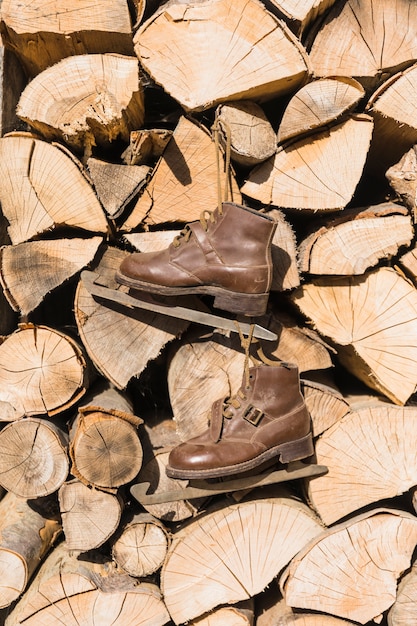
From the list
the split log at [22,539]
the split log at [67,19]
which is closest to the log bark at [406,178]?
the split log at [67,19]

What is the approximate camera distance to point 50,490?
2248 mm

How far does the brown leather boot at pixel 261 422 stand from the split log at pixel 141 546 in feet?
1.32

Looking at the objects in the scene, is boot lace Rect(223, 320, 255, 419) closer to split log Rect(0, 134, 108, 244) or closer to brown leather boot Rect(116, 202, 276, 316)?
brown leather boot Rect(116, 202, 276, 316)

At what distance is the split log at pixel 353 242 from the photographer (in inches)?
86.3

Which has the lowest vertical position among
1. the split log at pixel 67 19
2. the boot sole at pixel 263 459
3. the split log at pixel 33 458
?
the split log at pixel 33 458

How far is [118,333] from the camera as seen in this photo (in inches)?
86.1

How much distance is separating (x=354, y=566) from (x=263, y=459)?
0.64 meters

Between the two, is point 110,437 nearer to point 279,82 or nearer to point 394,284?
point 394,284

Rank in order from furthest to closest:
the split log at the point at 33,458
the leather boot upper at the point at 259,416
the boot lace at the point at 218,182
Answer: the split log at the point at 33,458
the leather boot upper at the point at 259,416
the boot lace at the point at 218,182

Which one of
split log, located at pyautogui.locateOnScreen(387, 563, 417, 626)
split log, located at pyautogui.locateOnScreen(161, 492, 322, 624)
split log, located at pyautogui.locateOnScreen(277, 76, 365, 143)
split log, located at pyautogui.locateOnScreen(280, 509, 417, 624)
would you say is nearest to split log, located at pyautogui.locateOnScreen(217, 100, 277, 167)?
split log, located at pyautogui.locateOnScreen(277, 76, 365, 143)

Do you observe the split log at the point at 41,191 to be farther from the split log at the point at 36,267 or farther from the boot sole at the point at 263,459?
the boot sole at the point at 263,459

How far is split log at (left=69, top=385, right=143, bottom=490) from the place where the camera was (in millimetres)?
2148

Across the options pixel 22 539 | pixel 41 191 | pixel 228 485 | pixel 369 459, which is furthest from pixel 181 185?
pixel 22 539

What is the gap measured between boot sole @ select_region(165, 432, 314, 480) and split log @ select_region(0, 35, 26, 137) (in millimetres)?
1677
